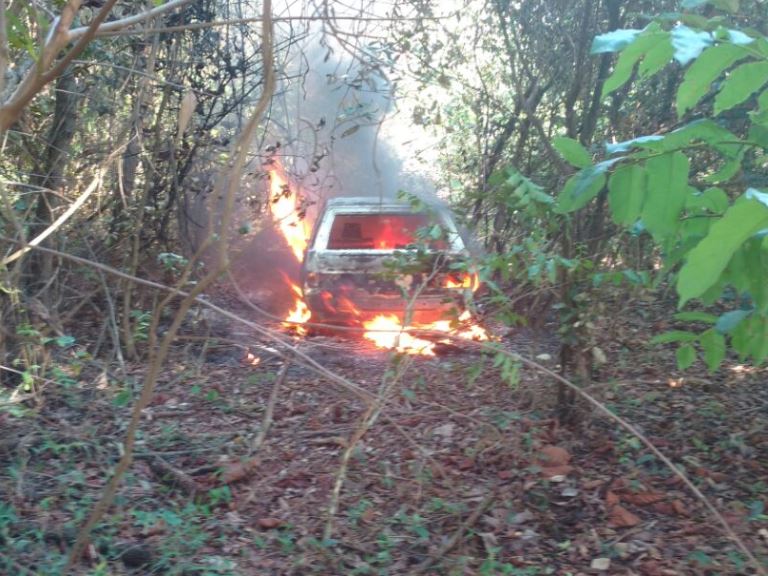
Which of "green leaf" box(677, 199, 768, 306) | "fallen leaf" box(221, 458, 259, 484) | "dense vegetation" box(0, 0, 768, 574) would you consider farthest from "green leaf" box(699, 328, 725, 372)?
"fallen leaf" box(221, 458, 259, 484)

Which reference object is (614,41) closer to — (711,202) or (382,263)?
(711,202)

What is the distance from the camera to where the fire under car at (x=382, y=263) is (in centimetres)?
578

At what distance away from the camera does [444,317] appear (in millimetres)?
5520

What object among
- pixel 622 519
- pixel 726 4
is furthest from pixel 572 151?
pixel 622 519

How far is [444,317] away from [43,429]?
296 cm

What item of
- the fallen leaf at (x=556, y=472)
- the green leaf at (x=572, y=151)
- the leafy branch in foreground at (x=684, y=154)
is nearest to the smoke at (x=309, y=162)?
the fallen leaf at (x=556, y=472)

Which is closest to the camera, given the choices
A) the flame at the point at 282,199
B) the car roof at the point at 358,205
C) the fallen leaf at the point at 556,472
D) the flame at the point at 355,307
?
the fallen leaf at the point at 556,472

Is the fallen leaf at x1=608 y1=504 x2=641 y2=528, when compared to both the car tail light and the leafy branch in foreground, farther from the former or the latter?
the car tail light

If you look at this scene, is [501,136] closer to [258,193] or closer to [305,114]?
[305,114]

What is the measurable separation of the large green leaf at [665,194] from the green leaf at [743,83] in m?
0.26

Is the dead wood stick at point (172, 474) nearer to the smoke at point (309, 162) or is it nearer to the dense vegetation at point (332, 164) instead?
the dense vegetation at point (332, 164)

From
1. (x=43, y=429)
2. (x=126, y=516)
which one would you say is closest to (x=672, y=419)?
(x=126, y=516)

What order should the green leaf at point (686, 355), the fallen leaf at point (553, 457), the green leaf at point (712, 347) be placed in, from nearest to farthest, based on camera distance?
the green leaf at point (712, 347)
the green leaf at point (686, 355)
the fallen leaf at point (553, 457)

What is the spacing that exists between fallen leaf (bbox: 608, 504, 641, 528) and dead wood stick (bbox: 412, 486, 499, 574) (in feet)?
2.30
